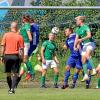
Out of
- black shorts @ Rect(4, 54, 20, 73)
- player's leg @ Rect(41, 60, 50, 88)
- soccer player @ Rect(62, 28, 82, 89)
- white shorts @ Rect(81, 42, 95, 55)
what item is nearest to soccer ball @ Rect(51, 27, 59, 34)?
soccer player @ Rect(62, 28, 82, 89)

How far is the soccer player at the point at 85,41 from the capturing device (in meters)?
18.1

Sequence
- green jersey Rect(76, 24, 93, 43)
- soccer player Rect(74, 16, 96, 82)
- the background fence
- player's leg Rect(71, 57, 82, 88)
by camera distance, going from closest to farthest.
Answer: soccer player Rect(74, 16, 96, 82) → green jersey Rect(76, 24, 93, 43) → player's leg Rect(71, 57, 82, 88) → the background fence

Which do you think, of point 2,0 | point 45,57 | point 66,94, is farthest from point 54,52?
point 2,0

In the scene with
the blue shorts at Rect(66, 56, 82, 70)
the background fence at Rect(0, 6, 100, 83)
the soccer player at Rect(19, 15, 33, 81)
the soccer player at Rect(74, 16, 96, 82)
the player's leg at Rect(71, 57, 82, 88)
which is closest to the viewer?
the soccer player at Rect(74, 16, 96, 82)

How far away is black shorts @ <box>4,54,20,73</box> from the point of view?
53.1ft

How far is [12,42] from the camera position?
16234 millimetres

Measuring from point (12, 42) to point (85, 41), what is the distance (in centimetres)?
287

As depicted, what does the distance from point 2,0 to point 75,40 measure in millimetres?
22424

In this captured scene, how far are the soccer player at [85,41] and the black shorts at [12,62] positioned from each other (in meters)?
2.54

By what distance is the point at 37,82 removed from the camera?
19.9 meters

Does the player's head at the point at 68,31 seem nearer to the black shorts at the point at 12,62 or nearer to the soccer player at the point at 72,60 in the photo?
the soccer player at the point at 72,60

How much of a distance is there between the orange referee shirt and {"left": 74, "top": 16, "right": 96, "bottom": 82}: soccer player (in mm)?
2438

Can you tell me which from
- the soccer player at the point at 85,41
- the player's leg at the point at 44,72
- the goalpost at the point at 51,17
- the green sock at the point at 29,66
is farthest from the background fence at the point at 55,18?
the soccer player at the point at 85,41

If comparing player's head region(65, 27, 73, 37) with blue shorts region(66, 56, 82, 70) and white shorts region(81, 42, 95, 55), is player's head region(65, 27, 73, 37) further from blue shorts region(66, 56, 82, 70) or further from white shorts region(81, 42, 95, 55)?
white shorts region(81, 42, 95, 55)
